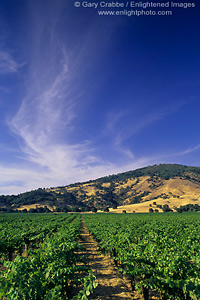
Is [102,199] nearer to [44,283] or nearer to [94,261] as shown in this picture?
[94,261]

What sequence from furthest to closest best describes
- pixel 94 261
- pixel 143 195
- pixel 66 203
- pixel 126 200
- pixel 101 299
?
pixel 126 200 → pixel 143 195 → pixel 66 203 → pixel 94 261 → pixel 101 299

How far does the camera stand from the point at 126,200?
188625 millimetres

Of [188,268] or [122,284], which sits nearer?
[188,268]

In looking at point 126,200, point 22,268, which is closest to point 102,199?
point 126,200

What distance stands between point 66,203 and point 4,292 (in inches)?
6603

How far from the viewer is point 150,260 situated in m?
7.78

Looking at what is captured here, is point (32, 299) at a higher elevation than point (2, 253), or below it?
higher

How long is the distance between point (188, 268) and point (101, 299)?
5.20 meters

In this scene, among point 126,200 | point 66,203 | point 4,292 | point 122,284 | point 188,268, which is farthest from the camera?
point 126,200

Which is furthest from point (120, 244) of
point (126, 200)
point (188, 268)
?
point (126, 200)

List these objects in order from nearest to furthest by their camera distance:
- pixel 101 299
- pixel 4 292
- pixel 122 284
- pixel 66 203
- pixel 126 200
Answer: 1. pixel 4 292
2. pixel 101 299
3. pixel 122 284
4. pixel 66 203
5. pixel 126 200

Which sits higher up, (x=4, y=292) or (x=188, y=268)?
(x=4, y=292)

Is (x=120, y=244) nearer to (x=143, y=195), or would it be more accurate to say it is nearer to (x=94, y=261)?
(x=94, y=261)

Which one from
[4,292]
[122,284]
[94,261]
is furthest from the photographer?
[94,261]
